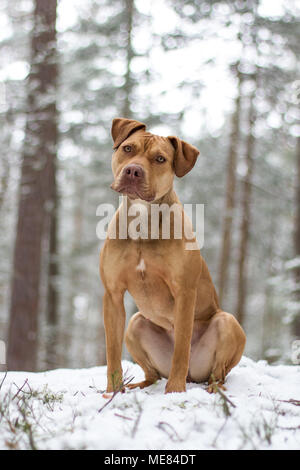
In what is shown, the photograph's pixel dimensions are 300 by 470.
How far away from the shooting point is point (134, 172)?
317cm

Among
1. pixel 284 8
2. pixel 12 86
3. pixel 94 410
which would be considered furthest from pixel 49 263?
pixel 94 410

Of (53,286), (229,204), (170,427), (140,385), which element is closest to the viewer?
(170,427)

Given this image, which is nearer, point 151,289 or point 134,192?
point 134,192

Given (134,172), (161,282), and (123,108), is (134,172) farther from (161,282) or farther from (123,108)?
(123,108)

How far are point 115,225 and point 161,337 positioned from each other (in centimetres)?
122

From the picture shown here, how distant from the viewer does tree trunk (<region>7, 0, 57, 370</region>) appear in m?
8.17

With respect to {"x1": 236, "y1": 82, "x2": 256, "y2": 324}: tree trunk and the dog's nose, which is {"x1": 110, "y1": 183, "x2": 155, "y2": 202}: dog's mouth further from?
{"x1": 236, "y1": 82, "x2": 256, "y2": 324}: tree trunk

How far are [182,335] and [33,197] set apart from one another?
19.1 ft

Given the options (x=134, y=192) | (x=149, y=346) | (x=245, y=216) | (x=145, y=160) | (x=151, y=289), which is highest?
(x=145, y=160)

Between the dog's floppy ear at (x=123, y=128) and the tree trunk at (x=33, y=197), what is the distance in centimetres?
495

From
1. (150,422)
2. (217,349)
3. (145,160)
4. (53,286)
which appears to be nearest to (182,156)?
(145,160)

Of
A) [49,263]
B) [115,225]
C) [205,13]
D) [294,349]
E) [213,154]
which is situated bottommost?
[294,349]
